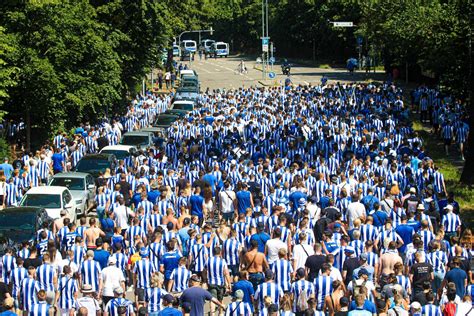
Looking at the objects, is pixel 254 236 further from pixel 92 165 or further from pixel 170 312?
pixel 92 165

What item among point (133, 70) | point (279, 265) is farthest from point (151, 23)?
point (279, 265)

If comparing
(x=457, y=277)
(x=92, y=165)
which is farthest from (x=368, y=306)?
(x=92, y=165)

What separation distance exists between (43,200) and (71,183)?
2.43 m

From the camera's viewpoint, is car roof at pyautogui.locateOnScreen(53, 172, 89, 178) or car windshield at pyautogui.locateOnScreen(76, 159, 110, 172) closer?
car roof at pyautogui.locateOnScreen(53, 172, 89, 178)

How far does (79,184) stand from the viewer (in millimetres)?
25016

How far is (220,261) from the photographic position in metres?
15.0

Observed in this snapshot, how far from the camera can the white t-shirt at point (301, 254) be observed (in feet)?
49.8

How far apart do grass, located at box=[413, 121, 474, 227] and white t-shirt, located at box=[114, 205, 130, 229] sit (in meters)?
9.72

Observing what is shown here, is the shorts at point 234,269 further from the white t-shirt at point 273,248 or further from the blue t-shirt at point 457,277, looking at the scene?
the blue t-shirt at point 457,277

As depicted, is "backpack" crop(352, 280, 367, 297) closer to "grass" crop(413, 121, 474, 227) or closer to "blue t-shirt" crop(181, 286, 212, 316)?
A: "blue t-shirt" crop(181, 286, 212, 316)

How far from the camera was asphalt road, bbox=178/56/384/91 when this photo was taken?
2584 inches

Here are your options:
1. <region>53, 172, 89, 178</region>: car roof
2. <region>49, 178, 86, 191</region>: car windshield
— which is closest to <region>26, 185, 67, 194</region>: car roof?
<region>49, 178, 86, 191</region>: car windshield

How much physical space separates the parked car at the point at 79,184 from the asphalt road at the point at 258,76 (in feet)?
120

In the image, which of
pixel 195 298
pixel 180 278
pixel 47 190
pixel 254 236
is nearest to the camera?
pixel 195 298
